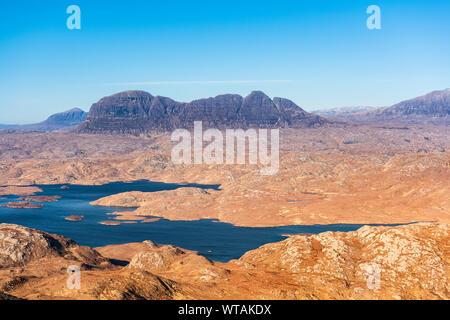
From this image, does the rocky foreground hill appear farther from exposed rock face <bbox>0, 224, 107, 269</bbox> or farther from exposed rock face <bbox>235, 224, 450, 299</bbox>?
exposed rock face <bbox>0, 224, 107, 269</bbox>

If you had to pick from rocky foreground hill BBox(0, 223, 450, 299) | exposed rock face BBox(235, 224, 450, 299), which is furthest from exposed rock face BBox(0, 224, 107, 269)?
exposed rock face BBox(235, 224, 450, 299)

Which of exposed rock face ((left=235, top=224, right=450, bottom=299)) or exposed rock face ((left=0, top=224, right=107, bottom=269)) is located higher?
exposed rock face ((left=235, top=224, right=450, bottom=299))

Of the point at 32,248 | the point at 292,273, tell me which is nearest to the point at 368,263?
the point at 292,273

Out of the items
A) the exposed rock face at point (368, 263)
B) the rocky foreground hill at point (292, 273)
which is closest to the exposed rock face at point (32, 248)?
the rocky foreground hill at point (292, 273)

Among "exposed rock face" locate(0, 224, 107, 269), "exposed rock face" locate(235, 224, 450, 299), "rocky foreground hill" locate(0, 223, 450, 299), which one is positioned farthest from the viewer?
"exposed rock face" locate(0, 224, 107, 269)

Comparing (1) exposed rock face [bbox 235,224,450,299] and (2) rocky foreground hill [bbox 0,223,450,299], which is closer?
(2) rocky foreground hill [bbox 0,223,450,299]

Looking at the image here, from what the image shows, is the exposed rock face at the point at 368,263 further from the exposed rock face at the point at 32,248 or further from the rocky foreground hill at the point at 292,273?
the exposed rock face at the point at 32,248

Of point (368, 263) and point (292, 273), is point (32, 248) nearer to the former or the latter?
point (292, 273)

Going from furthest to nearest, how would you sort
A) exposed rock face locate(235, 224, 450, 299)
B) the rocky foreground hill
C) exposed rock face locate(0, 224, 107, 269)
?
exposed rock face locate(0, 224, 107, 269)
exposed rock face locate(235, 224, 450, 299)
the rocky foreground hill
